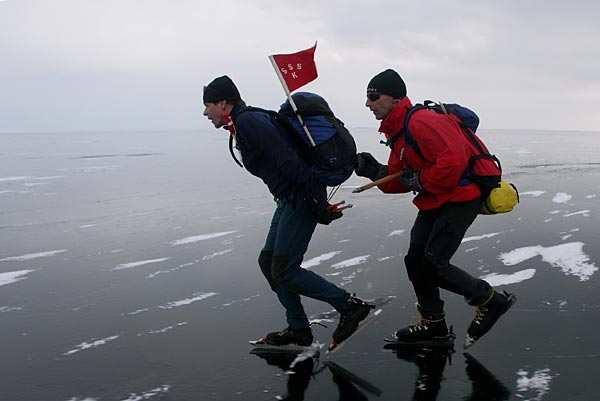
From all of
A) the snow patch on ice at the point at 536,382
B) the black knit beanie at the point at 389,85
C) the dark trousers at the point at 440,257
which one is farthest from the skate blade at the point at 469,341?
the black knit beanie at the point at 389,85

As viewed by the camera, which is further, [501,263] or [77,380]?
[501,263]

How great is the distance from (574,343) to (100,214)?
880 centimetres

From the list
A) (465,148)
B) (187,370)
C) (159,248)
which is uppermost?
(465,148)

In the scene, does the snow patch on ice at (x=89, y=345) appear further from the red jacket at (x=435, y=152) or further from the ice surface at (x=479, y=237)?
the ice surface at (x=479, y=237)

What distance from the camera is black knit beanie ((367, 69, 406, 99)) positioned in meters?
3.75

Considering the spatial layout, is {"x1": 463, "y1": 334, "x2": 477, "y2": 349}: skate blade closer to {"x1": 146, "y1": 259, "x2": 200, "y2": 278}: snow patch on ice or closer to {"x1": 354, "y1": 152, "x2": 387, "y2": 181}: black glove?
{"x1": 354, "y1": 152, "x2": 387, "y2": 181}: black glove

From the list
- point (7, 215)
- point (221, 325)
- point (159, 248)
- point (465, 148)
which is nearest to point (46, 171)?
point (7, 215)

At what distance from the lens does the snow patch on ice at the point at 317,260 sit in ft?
20.9

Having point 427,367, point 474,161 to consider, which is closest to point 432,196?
point 474,161

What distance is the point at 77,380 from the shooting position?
144 inches

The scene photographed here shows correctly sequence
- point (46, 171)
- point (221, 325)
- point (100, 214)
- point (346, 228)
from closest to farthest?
point (221, 325), point (346, 228), point (100, 214), point (46, 171)

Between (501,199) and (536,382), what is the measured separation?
118 cm

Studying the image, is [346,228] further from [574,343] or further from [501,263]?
[574,343]

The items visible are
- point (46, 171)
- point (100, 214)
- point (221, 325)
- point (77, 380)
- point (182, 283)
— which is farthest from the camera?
point (46, 171)
